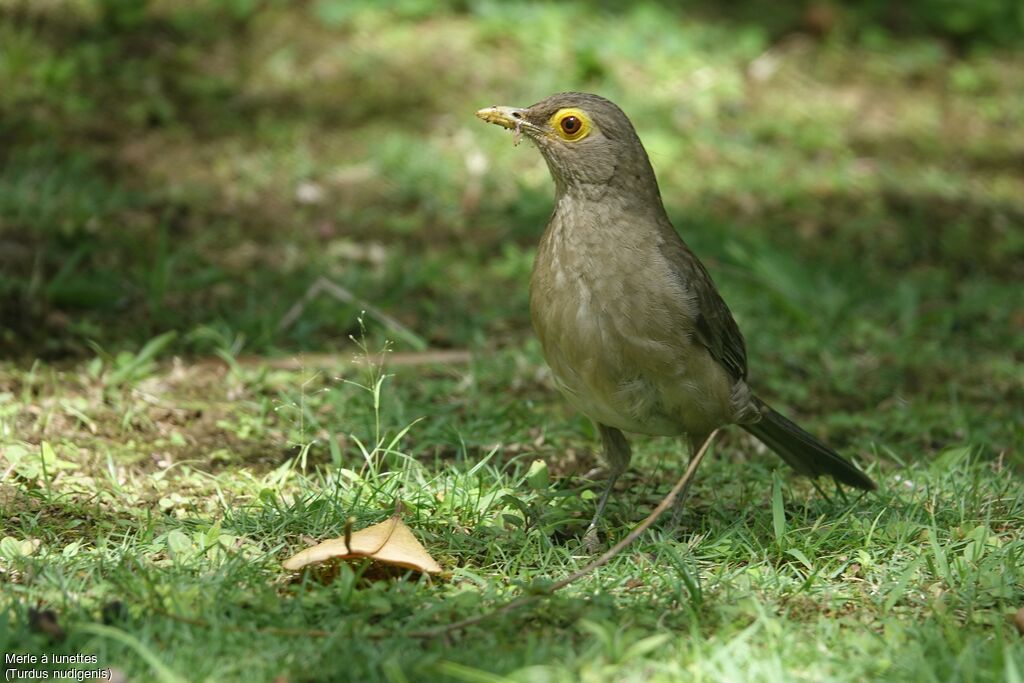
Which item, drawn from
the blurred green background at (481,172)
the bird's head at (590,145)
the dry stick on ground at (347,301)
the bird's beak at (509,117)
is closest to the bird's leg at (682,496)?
the bird's head at (590,145)

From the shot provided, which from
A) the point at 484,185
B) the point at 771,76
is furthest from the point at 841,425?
the point at 771,76

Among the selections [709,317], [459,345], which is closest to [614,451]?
[709,317]

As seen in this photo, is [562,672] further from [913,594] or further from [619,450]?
[619,450]

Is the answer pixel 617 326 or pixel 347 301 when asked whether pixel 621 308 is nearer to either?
pixel 617 326

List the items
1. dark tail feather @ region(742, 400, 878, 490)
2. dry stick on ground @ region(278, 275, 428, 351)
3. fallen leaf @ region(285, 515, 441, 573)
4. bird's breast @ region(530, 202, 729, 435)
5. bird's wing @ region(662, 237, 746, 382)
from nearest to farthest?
fallen leaf @ region(285, 515, 441, 573) → bird's breast @ region(530, 202, 729, 435) → bird's wing @ region(662, 237, 746, 382) → dark tail feather @ region(742, 400, 878, 490) → dry stick on ground @ region(278, 275, 428, 351)

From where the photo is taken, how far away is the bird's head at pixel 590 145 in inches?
181

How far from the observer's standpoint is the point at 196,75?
359 inches

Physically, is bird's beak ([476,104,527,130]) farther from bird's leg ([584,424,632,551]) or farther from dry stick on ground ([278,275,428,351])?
dry stick on ground ([278,275,428,351])

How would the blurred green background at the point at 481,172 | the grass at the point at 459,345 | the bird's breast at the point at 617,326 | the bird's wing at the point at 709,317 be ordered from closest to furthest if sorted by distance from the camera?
the grass at the point at 459,345 < the bird's breast at the point at 617,326 < the bird's wing at the point at 709,317 < the blurred green background at the point at 481,172

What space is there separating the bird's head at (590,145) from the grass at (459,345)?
97cm

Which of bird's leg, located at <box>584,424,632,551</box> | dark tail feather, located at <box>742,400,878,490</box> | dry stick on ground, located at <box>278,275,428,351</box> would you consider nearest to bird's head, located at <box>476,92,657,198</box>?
bird's leg, located at <box>584,424,632,551</box>

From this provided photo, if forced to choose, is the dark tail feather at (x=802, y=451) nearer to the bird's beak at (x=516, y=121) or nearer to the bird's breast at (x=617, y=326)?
the bird's breast at (x=617, y=326)

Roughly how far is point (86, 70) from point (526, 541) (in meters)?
5.92

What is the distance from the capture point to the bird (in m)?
4.38
